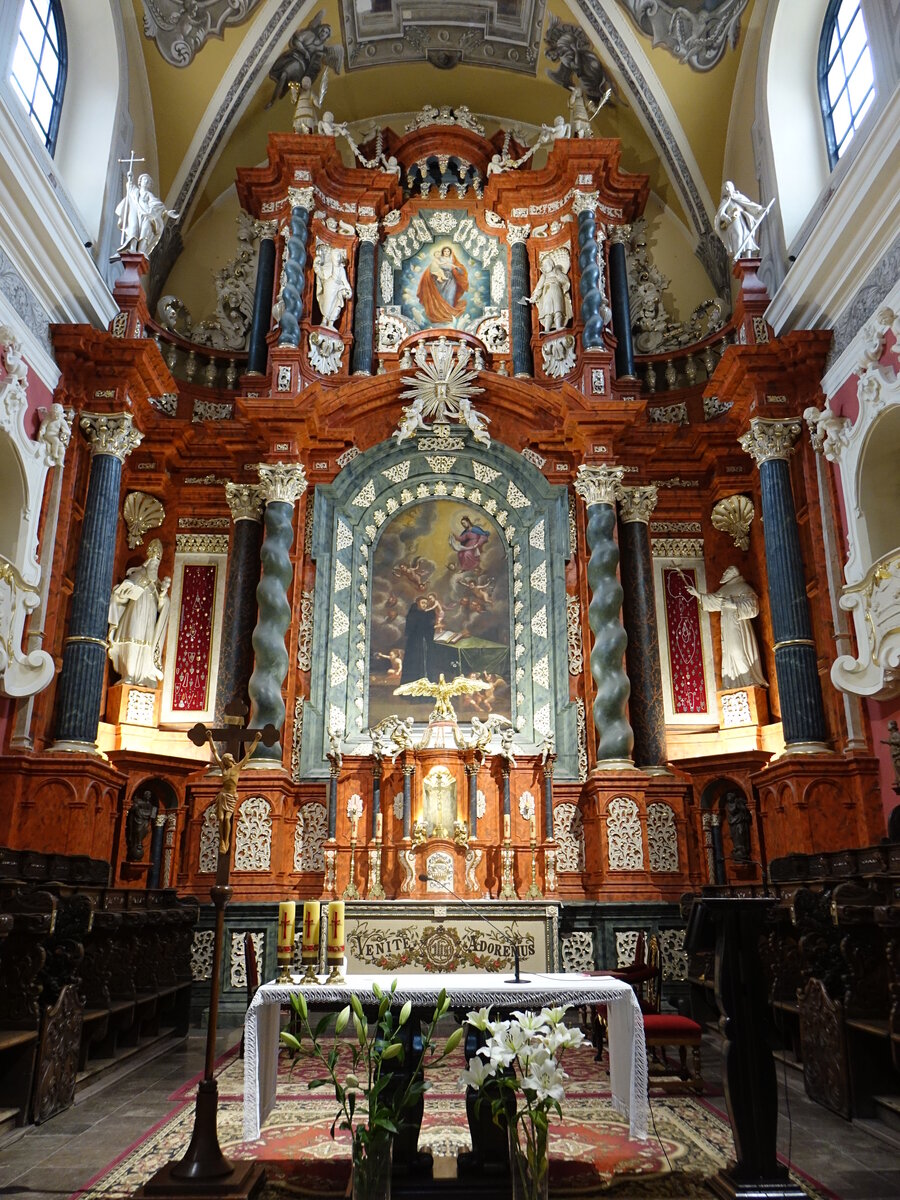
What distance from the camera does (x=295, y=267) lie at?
42.6ft

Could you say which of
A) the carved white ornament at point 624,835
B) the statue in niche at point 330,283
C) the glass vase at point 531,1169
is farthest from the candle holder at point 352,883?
the glass vase at point 531,1169

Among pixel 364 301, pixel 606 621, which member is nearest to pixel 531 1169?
pixel 606 621

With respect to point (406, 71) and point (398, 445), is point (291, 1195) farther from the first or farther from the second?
point (406, 71)

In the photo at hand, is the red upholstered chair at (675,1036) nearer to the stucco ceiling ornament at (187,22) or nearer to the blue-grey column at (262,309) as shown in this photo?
the blue-grey column at (262,309)

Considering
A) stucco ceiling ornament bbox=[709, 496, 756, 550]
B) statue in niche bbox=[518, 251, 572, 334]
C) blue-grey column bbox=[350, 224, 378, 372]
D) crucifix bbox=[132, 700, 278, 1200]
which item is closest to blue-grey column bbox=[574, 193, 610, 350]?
statue in niche bbox=[518, 251, 572, 334]

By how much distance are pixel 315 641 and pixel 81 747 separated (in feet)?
10.1

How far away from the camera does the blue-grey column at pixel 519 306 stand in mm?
13126

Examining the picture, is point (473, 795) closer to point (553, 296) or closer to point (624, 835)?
point (624, 835)

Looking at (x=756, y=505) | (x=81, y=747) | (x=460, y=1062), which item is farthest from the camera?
(x=756, y=505)

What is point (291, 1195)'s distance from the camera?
4340 millimetres

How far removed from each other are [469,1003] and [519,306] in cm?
1048

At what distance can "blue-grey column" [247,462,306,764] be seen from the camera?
11148 mm

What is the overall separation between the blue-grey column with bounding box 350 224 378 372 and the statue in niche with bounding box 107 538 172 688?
3734 mm

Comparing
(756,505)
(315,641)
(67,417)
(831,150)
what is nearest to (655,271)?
(831,150)
